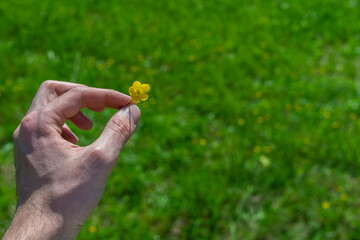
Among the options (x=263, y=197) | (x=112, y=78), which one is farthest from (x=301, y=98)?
(x=112, y=78)

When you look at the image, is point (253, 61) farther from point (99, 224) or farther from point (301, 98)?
point (99, 224)

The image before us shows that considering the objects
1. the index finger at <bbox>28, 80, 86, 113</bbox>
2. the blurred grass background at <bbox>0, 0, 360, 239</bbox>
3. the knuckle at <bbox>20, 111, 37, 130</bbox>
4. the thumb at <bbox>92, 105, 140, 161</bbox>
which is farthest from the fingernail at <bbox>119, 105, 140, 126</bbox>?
the blurred grass background at <bbox>0, 0, 360, 239</bbox>

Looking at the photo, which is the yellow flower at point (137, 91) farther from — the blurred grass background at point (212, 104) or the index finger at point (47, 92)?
the blurred grass background at point (212, 104)

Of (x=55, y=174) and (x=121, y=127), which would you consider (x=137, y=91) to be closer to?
(x=121, y=127)

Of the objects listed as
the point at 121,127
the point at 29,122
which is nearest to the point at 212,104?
the point at 121,127

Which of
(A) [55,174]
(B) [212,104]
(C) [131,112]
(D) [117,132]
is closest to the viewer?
(A) [55,174]

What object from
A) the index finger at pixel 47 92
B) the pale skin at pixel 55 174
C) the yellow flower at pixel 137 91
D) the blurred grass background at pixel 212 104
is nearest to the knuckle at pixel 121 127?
the pale skin at pixel 55 174
